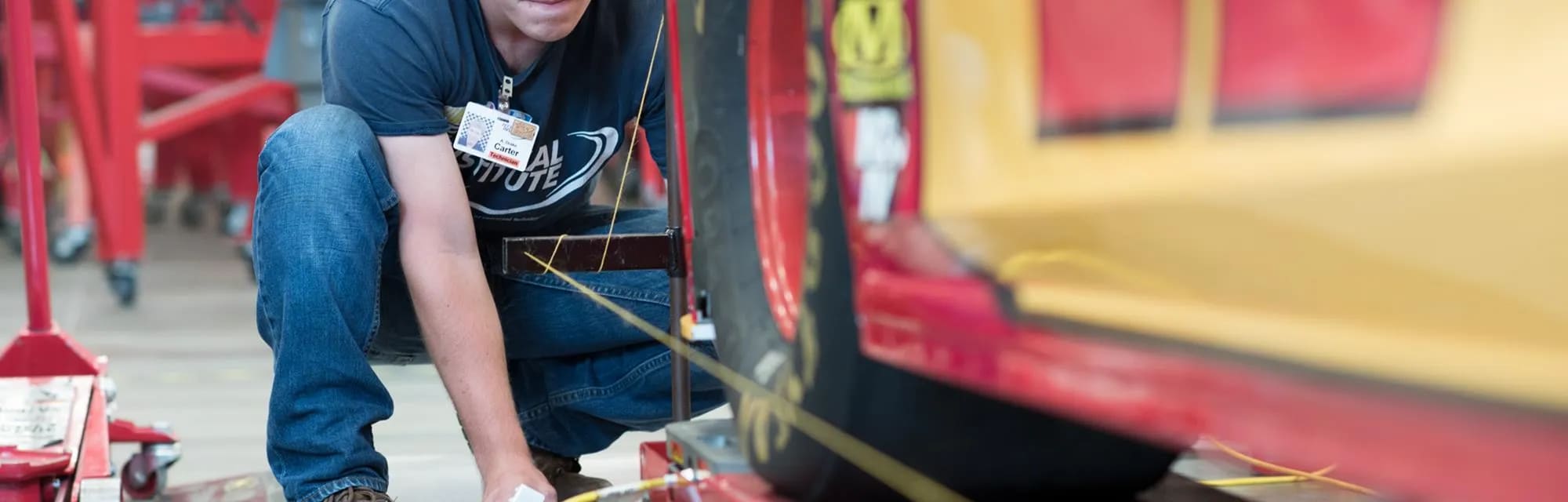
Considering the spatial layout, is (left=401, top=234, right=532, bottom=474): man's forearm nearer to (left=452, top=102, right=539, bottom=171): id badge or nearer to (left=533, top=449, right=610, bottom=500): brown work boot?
(left=452, top=102, right=539, bottom=171): id badge

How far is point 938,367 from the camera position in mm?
742

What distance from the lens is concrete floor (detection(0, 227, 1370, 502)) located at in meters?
1.93

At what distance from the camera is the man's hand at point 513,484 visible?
130cm

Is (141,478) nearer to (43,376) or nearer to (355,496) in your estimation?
(43,376)

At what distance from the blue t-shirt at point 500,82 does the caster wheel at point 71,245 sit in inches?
148

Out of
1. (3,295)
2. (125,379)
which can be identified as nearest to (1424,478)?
(125,379)

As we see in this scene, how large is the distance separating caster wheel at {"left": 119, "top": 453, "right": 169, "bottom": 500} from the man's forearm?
661 mm

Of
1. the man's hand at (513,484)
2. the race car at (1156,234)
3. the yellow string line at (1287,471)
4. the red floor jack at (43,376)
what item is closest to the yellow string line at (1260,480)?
the yellow string line at (1287,471)


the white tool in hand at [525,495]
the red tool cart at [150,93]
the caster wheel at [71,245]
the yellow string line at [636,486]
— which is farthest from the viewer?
the caster wheel at [71,245]

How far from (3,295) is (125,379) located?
5.32 ft

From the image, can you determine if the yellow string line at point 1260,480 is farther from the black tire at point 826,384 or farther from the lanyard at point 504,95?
the lanyard at point 504,95

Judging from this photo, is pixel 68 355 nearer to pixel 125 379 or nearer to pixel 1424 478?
pixel 125 379

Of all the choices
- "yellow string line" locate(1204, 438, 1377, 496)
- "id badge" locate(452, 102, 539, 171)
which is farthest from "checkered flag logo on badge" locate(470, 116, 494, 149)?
"yellow string line" locate(1204, 438, 1377, 496)

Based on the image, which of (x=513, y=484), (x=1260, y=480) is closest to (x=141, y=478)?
(x=513, y=484)
